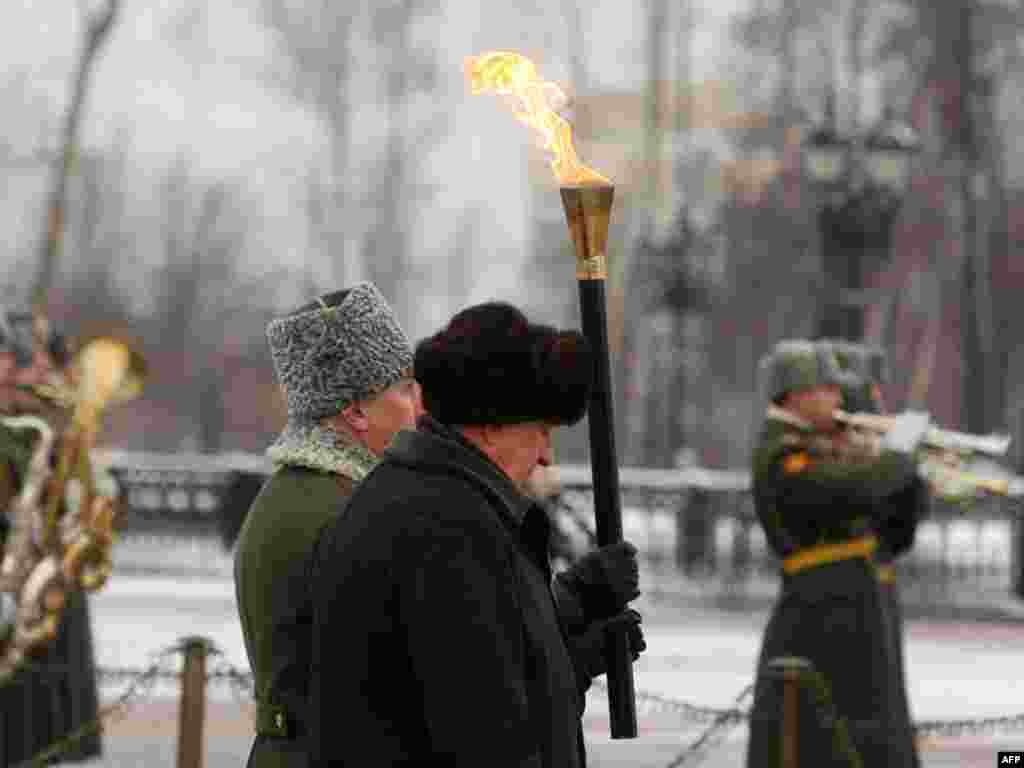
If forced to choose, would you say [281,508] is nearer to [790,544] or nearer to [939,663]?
[790,544]

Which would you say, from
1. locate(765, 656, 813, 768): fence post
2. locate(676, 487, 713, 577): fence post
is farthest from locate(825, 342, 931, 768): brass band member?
locate(676, 487, 713, 577): fence post

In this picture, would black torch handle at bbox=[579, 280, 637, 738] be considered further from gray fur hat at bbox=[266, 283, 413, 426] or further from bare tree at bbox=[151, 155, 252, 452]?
bare tree at bbox=[151, 155, 252, 452]

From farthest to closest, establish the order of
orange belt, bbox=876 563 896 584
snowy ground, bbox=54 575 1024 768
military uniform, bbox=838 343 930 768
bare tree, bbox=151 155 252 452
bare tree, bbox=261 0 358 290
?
bare tree, bbox=151 155 252 452
bare tree, bbox=261 0 358 290
orange belt, bbox=876 563 896 584
military uniform, bbox=838 343 930 768
snowy ground, bbox=54 575 1024 768

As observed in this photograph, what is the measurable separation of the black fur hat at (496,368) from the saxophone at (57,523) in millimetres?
7374

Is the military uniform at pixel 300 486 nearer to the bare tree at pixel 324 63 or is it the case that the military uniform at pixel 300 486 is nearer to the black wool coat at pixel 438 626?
the black wool coat at pixel 438 626

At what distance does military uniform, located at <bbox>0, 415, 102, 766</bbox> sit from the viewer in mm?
12492

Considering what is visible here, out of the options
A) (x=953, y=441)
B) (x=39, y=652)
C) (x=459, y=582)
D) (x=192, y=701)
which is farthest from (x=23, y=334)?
(x=459, y=582)

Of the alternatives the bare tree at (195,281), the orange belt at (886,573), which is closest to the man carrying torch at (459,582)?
the orange belt at (886,573)

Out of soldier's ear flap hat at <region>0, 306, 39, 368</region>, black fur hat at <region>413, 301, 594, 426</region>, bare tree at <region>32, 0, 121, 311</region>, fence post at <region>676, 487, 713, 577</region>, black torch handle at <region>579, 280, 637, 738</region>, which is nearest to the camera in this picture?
black fur hat at <region>413, 301, 594, 426</region>

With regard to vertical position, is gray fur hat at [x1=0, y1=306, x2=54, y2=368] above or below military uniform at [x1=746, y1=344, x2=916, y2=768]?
above

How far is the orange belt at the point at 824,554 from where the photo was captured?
984 centimetres

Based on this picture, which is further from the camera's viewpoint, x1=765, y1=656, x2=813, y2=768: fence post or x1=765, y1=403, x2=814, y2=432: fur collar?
x1=765, y1=403, x2=814, y2=432: fur collar

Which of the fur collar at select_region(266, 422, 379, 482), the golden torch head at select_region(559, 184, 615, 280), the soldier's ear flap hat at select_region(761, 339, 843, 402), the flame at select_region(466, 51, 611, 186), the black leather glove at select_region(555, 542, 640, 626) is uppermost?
the flame at select_region(466, 51, 611, 186)

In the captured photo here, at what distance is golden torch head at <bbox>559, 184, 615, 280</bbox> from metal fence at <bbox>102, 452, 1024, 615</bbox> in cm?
2022
